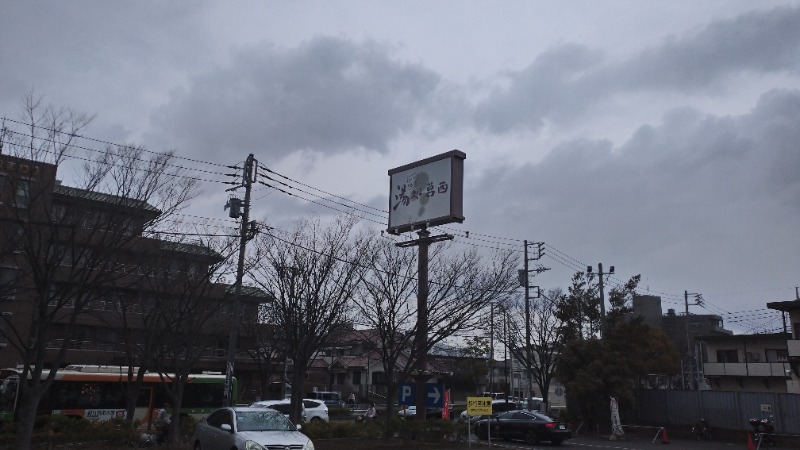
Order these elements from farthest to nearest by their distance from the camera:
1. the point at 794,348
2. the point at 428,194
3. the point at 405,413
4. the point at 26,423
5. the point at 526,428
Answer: the point at 794,348 → the point at 526,428 → the point at 428,194 → the point at 405,413 → the point at 26,423

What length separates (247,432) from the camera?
1343 cm

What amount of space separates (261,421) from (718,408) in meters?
23.5

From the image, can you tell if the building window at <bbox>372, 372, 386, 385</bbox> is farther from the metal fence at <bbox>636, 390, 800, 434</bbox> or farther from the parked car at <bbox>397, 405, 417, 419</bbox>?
the metal fence at <bbox>636, 390, 800, 434</bbox>

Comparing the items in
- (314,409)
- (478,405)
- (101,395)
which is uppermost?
(478,405)

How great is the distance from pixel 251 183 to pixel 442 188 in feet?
24.3

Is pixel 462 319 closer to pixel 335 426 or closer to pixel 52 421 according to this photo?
pixel 335 426

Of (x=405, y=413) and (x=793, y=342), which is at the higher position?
(x=793, y=342)

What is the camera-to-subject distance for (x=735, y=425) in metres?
28.5

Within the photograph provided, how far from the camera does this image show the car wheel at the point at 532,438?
26.4 meters

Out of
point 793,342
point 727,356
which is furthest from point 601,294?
point 727,356

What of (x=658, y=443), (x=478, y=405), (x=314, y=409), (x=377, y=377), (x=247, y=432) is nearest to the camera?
(x=247, y=432)

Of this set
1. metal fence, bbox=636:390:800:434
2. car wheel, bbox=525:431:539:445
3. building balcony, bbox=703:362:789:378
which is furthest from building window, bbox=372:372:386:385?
car wheel, bbox=525:431:539:445

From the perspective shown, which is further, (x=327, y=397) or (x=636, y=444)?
(x=327, y=397)

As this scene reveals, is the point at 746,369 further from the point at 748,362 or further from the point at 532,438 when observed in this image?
the point at 532,438
